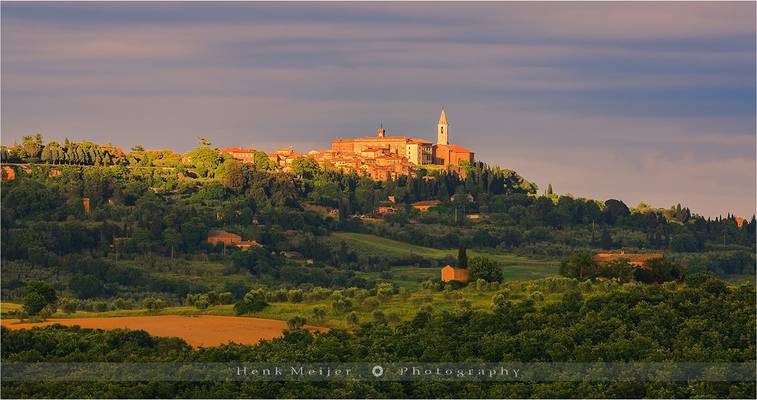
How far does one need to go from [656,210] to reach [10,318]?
283 feet

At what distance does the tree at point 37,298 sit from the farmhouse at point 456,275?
16.7 meters

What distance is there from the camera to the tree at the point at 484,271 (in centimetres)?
6681

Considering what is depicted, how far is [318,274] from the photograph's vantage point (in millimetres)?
95688

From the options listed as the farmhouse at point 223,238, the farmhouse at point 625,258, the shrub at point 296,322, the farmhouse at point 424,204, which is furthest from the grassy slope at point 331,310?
the farmhouse at point 424,204

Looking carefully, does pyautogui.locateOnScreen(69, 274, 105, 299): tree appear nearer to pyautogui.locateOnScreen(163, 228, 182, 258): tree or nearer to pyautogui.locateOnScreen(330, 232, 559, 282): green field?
pyautogui.locateOnScreen(163, 228, 182, 258): tree

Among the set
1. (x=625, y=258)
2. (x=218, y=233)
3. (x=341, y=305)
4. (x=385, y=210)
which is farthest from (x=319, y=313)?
(x=385, y=210)

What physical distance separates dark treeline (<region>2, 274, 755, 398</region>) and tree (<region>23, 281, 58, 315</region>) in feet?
24.5

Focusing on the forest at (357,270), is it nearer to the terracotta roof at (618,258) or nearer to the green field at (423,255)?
the green field at (423,255)

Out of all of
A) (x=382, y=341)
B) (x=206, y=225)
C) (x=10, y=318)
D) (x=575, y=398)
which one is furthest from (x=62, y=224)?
(x=575, y=398)

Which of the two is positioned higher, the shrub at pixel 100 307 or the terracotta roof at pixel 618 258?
the terracotta roof at pixel 618 258

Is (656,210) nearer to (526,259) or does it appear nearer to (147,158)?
(526,259)

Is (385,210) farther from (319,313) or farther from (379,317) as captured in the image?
(379,317)

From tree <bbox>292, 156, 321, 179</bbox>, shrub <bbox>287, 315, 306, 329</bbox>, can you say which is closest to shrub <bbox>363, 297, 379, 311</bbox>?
shrub <bbox>287, 315, 306, 329</bbox>

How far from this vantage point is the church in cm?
14825
